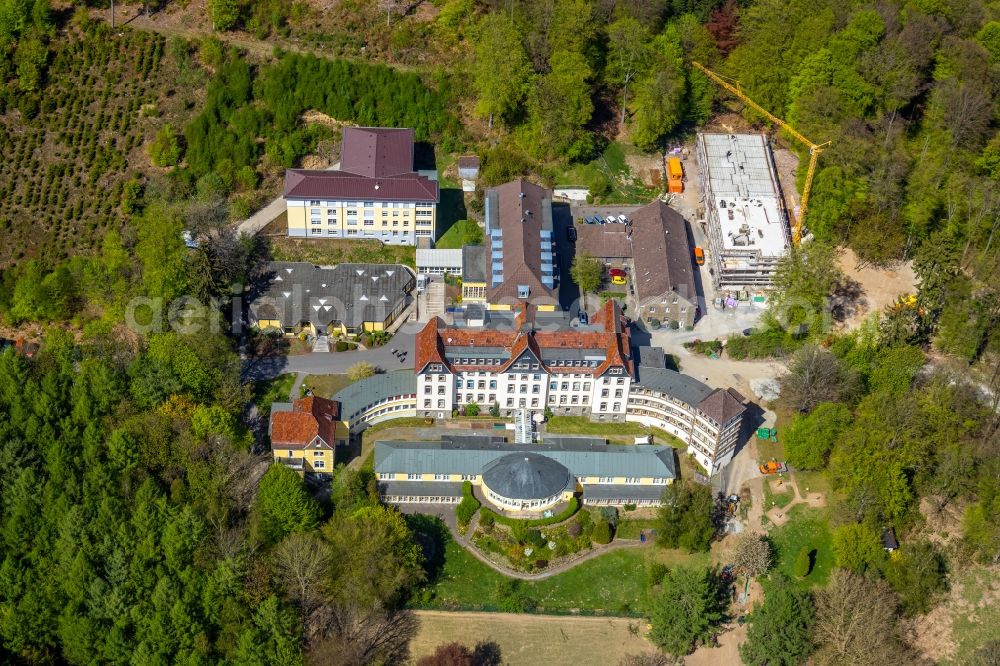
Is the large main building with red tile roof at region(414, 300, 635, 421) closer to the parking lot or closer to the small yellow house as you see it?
the small yellow house

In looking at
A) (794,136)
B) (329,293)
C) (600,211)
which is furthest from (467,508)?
(794,136)

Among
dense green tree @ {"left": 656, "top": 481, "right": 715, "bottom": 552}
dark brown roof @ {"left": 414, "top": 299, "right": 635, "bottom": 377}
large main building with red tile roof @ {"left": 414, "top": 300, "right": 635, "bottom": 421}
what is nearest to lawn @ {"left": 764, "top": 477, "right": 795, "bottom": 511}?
dense green tree @ {"left": 656, "top": 481, "right": 715, "bottom": 552}

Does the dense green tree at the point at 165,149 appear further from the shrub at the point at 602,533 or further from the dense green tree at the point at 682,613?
the dense green tree at the point at 682,613

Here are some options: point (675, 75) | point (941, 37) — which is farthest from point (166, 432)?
point (941, 37)

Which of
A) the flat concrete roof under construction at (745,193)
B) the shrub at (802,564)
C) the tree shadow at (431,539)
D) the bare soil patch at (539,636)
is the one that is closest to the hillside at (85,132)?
the tree shadow at (431,539)

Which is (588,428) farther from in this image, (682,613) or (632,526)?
(682,613)

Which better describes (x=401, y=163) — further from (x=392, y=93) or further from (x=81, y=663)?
(x=81, y=663)
